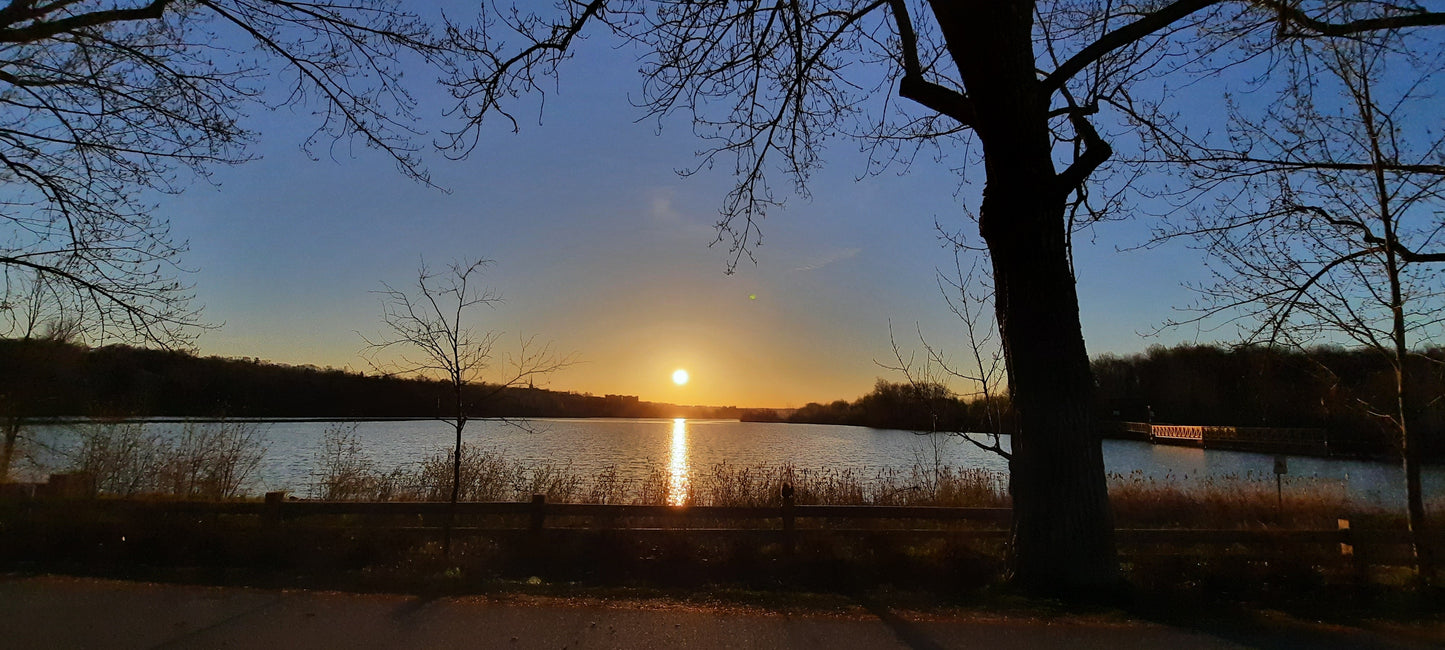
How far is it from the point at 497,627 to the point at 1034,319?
209 inches

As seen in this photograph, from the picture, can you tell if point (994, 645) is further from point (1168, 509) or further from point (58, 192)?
point (1168, 509)

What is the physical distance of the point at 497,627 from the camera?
551cm

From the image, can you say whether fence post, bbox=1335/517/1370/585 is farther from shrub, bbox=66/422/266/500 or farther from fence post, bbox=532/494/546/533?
shrub, bbox=66/422/266/500

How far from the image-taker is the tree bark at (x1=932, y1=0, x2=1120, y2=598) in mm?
6410

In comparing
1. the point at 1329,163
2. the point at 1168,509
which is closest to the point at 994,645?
the point at 1329,163

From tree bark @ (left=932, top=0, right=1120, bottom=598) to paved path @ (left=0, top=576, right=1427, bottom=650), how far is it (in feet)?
2.69

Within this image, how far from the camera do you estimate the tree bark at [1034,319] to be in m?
6.41

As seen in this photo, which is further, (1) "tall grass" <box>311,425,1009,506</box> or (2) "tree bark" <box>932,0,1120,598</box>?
(1) "tall grass" <box>311,425,1009,506</box>

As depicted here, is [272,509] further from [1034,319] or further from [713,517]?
[1034,319]

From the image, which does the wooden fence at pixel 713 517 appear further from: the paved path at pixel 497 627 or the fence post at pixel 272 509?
the paved path at pixel 497 627

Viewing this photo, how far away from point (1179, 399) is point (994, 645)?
7096 centimetres

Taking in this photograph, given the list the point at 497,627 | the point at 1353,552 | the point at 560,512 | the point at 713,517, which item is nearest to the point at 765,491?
the point at 713,517

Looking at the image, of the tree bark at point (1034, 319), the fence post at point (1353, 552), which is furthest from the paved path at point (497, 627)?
the fence post at point (1353, 552)

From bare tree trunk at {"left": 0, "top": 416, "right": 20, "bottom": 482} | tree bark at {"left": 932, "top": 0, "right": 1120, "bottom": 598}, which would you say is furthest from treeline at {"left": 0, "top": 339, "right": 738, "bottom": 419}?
tree bark at {"left": 932, "top": 0, "right": 1120, "bottom": 598}
